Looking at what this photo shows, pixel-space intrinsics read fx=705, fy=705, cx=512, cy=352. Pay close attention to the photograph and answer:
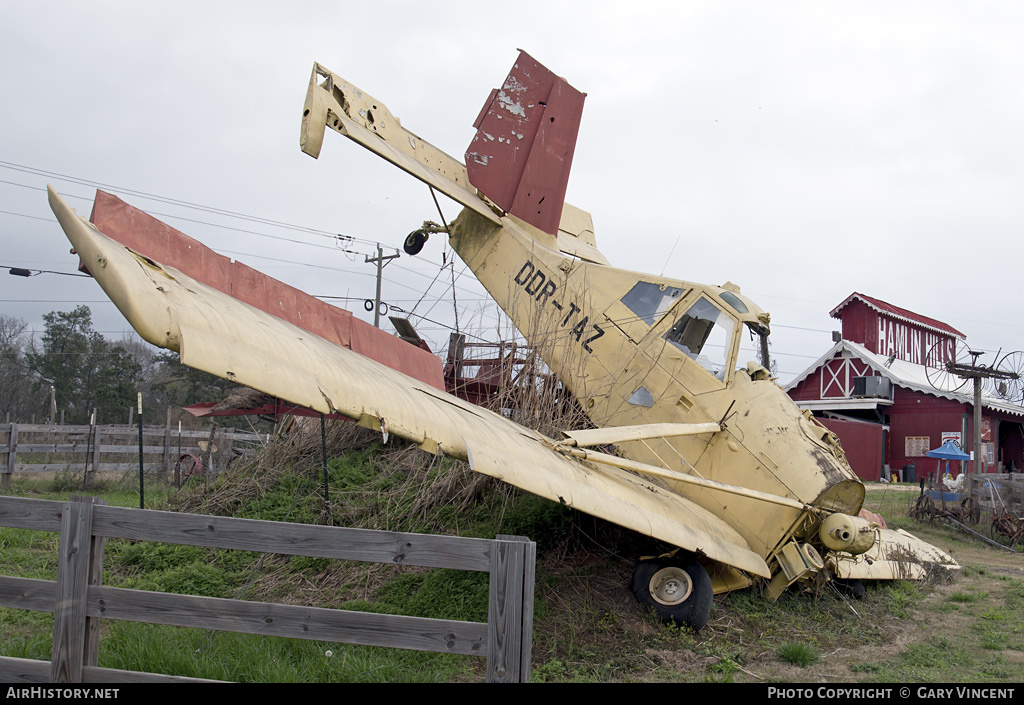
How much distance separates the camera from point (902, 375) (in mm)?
29672

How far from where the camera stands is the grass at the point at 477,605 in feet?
14.7

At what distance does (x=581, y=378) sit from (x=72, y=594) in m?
5.16

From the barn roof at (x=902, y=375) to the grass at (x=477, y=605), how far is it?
2105cm

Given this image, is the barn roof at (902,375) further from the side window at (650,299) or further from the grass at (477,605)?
the side window at (650,299)

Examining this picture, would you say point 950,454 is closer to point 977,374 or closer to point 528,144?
point 977,374

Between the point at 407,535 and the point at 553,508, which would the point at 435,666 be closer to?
the point at 407,535

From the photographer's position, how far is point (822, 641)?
5.66 meters

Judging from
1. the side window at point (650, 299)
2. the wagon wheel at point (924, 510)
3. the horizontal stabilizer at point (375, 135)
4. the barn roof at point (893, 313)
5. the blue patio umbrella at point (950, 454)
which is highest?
the barn roof at point (893, 313)

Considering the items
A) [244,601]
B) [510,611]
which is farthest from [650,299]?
[244,601]

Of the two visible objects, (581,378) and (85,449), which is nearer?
(581,378)

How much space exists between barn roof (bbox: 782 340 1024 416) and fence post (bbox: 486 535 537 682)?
1110 inches

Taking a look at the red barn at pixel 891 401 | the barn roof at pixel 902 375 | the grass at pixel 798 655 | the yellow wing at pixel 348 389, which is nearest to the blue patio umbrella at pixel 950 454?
the red barn at pixel 891 401

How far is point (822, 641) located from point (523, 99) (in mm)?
6911

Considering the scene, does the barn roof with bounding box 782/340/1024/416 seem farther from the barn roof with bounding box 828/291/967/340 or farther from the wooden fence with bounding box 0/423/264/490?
the wooden fence with bounding box 0/423/264/490
